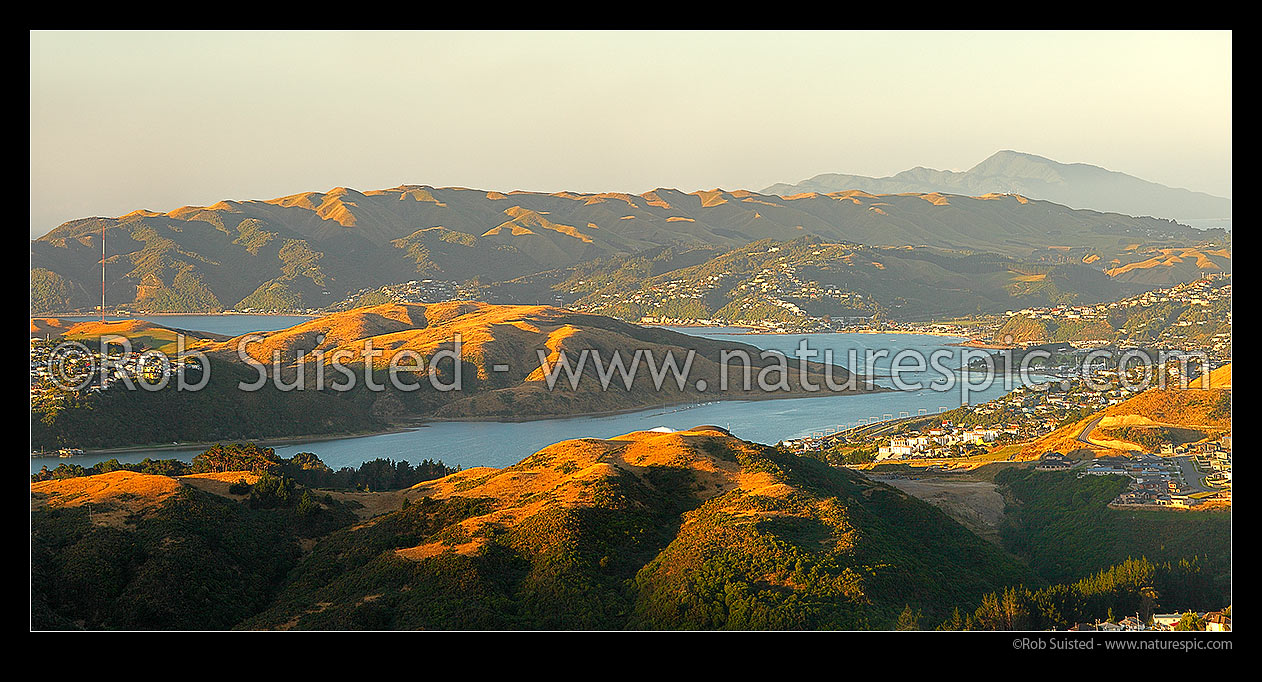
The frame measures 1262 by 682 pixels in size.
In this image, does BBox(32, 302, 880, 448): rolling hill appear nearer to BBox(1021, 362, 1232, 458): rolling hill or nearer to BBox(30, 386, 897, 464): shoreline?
BBox(30, 386, 897, 464): shoreline

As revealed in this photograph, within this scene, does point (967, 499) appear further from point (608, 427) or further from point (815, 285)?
point (815, 285)

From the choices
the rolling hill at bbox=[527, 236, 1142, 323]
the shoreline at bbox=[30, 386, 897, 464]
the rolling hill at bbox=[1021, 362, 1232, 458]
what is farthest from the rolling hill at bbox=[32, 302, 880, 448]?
the rolling hill at bbox=[527, 236, 1142, 323]

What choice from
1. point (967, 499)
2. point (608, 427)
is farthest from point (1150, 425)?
point (608, 427)

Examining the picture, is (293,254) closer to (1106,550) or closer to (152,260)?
(152,260)

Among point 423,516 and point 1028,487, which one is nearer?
point 423,516

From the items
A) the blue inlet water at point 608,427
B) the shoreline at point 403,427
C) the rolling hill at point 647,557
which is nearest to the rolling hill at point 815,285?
the blue inlet water at point 608,427

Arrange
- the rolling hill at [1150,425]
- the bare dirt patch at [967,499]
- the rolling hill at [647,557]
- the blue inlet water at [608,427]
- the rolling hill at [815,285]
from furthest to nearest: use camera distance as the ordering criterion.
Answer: the rolling hill at [815,285]
the blue inlet water at [608,427]
the rolling hill at [1150,425]
the bare dirt patch at [967,499]
the rolling hill at [647,557]

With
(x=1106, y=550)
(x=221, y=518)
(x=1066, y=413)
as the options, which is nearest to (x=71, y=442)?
(x=221, y=518)

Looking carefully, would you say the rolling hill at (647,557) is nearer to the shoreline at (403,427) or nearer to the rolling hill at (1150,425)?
the rolling hill at (1150,425)
